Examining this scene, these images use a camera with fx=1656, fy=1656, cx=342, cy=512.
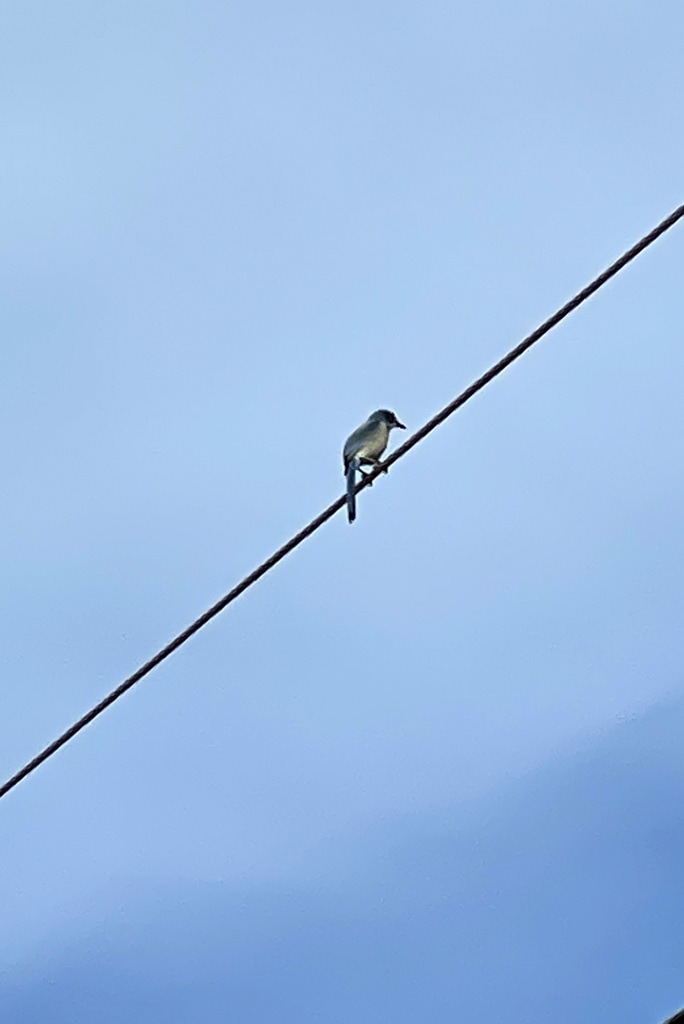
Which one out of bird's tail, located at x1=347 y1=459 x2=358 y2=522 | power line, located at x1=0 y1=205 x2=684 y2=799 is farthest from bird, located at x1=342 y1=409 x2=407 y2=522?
power line, located at x1=0 y1=205 x2=684 y2=799

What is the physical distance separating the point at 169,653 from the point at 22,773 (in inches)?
31.6

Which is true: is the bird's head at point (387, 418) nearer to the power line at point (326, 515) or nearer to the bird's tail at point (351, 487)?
the bird's tail at point (351, 487)

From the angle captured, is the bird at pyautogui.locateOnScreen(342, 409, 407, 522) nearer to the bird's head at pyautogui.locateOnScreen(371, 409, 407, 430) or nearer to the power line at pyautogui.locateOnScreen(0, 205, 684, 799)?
the bird's head at pyautogui.locateOnScreen(371, 409, 407, 430)

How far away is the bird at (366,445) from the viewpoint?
12641 millimetres

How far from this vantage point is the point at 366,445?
12.9m

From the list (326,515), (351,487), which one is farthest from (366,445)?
(326,515)

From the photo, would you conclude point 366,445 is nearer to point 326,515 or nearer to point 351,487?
point 351,487

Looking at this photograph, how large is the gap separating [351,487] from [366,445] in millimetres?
818

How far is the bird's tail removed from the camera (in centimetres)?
1136

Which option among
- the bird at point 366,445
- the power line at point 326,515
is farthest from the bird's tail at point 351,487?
the power line at point 326,515

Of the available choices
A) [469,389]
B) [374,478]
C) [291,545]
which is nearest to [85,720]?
[291,545]

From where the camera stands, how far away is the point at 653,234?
611 cm

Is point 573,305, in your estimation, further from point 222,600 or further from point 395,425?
point 395,425

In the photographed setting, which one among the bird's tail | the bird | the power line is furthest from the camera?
the bird
